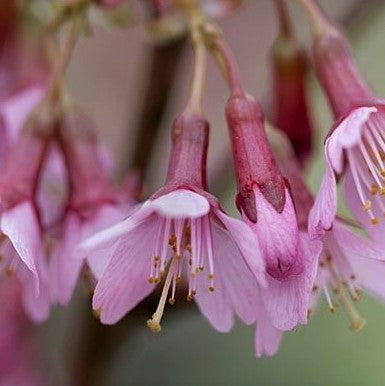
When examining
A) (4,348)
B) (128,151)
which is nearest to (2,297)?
(4,348)

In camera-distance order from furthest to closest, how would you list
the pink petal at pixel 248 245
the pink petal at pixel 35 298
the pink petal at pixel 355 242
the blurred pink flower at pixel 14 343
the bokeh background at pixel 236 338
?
the bokeh background at pixel 236 338 → the blurred pink flower at pixel 14 343 → the pink petal at pixel 35 298 → the pink petal at pixel 355 242 → the pink petal at pixel 248 245

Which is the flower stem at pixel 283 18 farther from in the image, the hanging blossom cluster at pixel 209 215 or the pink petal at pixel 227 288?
the pink petal at pixel 227 288

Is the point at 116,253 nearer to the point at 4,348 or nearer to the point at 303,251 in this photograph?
the point at 303,251

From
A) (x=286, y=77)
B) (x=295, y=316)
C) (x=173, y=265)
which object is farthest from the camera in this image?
(x=286, y=77)

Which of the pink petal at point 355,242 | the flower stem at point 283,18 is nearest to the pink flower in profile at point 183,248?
the pink petal at point 355,242

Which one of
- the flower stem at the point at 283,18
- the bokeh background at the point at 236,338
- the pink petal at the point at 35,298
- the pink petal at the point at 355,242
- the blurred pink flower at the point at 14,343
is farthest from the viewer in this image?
the bokeh background at the point at 236,338

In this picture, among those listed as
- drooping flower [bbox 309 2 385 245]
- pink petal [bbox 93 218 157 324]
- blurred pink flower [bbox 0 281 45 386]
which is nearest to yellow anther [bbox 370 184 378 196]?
drooping flower [bbox 309 2 385 245]
